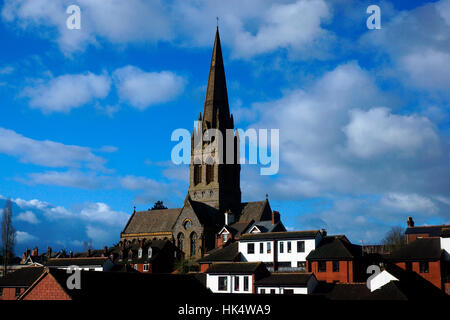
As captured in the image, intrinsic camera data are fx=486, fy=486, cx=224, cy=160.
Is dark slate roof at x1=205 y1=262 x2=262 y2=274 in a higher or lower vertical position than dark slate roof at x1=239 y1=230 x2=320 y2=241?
lower

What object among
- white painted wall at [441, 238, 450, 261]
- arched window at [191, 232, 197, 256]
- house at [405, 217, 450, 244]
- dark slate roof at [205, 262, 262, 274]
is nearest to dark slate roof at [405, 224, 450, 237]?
house at [405, 217, 450, 244]

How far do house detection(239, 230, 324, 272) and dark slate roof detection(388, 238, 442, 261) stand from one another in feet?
32.1

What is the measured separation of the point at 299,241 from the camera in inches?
2421

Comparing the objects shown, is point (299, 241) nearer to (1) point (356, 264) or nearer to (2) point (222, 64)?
(1) point (356, 264)

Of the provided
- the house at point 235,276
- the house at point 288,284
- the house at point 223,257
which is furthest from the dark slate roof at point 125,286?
the house at point 223,257

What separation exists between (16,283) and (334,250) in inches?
1587

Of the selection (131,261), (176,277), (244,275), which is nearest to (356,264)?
(244,275)

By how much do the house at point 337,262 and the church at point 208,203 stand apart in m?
38.8

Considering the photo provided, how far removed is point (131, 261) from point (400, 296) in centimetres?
5714

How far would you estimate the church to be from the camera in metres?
98.1

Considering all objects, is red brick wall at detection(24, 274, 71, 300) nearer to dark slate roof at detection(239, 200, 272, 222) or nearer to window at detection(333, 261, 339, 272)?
window at detection(333, 261, 339, 272)

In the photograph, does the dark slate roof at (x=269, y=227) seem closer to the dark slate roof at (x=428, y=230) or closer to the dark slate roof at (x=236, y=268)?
the dark slate roof at (x=236, y=268)

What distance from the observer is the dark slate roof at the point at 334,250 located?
182ft

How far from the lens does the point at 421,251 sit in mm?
57656
